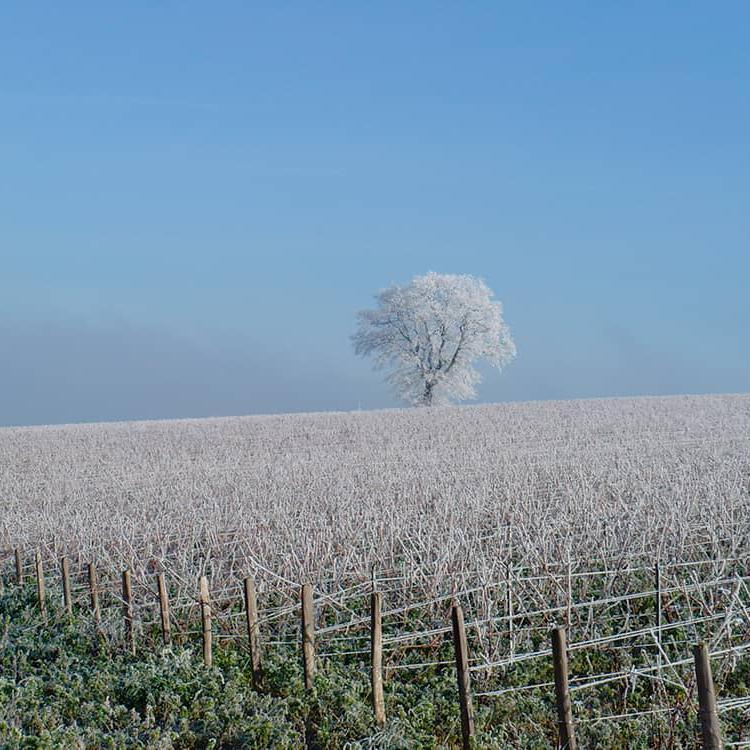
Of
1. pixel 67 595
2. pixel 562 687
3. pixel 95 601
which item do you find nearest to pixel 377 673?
pixel 562 687

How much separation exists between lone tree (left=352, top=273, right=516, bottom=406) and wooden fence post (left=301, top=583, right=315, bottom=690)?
1625 inches

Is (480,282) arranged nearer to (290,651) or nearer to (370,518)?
(370,518)

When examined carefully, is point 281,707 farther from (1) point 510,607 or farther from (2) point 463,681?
(1) point 510,607

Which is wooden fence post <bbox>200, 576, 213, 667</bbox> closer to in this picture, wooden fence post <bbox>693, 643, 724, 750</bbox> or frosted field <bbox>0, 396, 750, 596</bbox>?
frosted field <bbox>0, 396, 750, 596</bbox>

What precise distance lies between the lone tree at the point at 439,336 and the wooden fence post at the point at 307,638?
41279 millimetres

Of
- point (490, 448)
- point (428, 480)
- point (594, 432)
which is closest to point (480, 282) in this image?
point (594, 432)

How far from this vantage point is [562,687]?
206 inches

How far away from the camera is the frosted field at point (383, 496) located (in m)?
9.96

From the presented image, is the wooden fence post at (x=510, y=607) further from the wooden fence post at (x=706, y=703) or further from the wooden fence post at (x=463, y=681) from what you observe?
the wooden fence post at (x=706, y=703)

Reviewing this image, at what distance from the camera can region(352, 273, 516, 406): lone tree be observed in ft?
159

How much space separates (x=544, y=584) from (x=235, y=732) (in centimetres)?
362

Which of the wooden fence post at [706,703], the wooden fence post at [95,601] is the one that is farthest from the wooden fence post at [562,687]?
the wooden fence post at [95,601]

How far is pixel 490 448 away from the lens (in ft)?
85.4

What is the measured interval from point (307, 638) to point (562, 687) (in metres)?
2.37
